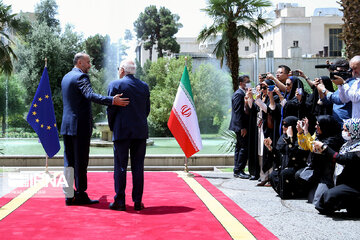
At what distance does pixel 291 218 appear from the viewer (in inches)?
242

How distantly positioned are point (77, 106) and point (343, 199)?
360 cm

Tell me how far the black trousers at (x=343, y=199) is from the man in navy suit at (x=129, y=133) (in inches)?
91.2

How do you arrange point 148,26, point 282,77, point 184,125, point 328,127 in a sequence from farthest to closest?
point 148,26
point 184,125
point 282,77
point 328,127

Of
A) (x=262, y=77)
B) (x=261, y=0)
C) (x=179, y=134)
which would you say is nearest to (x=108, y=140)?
(x=261, y=0)

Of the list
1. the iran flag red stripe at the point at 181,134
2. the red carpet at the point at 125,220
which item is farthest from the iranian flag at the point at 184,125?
the red carpet at the point at 125,220

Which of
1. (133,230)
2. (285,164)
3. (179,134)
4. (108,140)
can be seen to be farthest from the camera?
(108,140)

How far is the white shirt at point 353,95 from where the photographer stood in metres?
6.63

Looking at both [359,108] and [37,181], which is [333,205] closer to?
[359,108]

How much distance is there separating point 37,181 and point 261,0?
15.7m

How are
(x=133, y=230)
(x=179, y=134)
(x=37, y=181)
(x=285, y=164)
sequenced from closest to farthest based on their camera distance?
(x=133, y=230), (x=285, y=164), (x=37, y=181), (x=179, y=134)

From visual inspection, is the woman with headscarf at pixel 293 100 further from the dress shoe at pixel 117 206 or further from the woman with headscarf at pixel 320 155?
the dress shoe at pixel 117 206

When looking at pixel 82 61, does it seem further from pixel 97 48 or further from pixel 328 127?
pixel 97 48

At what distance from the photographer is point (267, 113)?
9188 mm

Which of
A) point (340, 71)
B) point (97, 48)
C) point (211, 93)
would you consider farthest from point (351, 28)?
point (97, 48)
